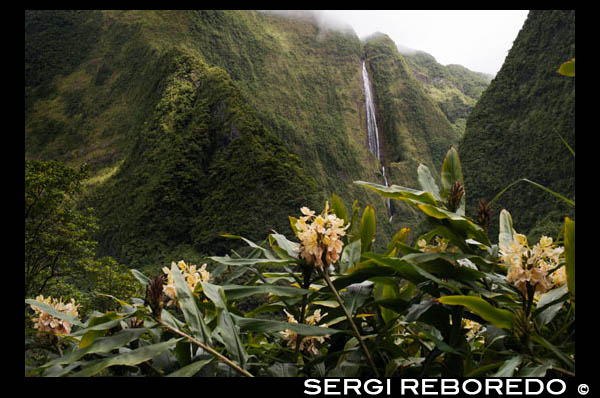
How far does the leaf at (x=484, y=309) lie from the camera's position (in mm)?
325

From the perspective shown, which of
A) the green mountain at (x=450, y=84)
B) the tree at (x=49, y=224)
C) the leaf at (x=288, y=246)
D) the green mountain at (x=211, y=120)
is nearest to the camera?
the leaf at (x=288, y=246)

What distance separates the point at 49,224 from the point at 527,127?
19.9 meters

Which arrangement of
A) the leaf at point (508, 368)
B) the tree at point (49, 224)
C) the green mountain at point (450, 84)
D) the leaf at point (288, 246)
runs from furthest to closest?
the green mountain at point (450, 84), the tree at point (49, 224), the leaf at point (288, 246), the leaf at point (508, 368)

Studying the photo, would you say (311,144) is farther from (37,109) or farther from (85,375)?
(85,375)

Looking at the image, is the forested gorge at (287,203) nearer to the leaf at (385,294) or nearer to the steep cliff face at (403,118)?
the leaf at (385,294)

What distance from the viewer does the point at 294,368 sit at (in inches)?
15.5

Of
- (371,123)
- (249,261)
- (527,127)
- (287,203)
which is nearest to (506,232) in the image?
(249,261)

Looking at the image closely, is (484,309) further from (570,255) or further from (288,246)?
(288,246)

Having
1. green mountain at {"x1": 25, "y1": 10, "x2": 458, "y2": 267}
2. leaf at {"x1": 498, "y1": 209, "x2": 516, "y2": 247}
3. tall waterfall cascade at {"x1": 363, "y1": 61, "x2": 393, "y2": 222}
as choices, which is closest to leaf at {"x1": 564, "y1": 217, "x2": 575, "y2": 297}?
leaf at {"x1": 498, "y1": 209, "x2": 516, "y2": 247}

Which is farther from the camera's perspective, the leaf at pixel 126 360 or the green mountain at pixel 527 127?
the green mountain at pixel 527 127

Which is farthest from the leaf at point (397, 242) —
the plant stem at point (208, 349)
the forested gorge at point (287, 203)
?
the plant stem at point (208, 349)

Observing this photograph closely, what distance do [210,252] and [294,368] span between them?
1255 centimetres

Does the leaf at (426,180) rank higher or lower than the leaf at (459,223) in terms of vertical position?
higher
